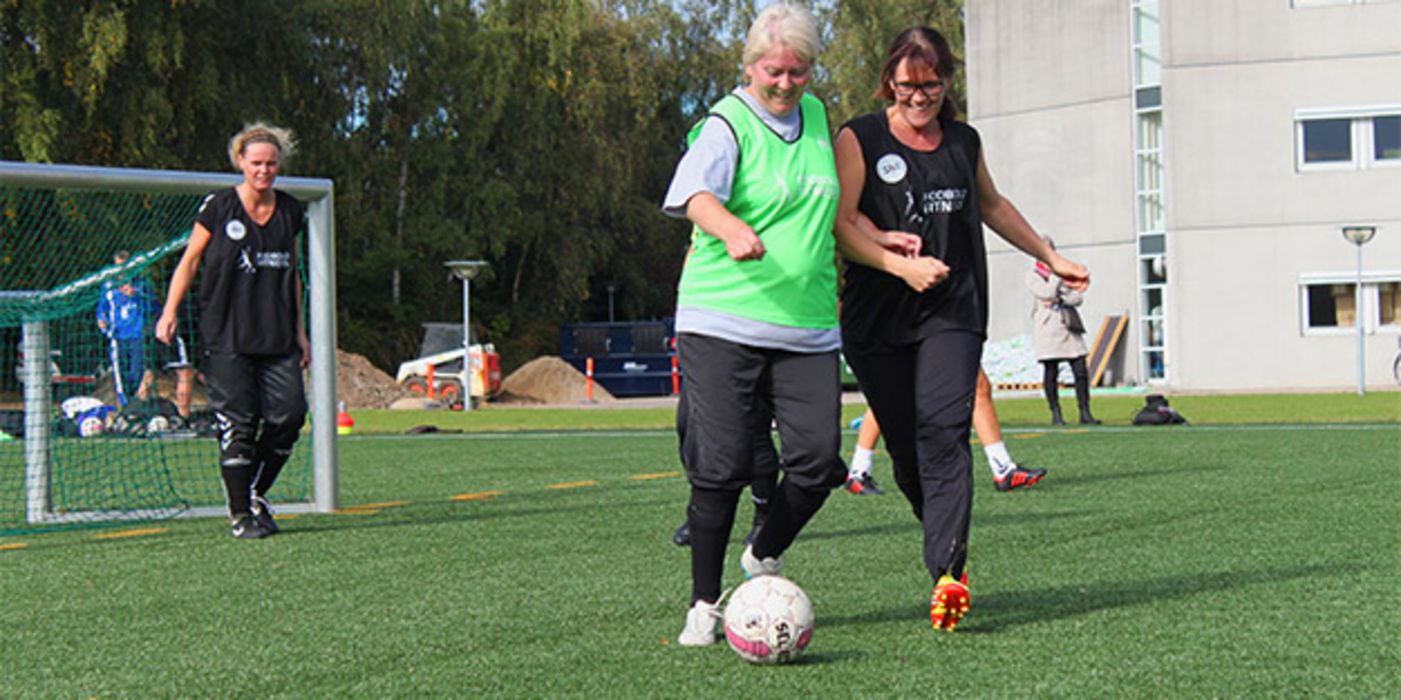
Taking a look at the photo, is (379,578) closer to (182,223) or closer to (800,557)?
(800,557)

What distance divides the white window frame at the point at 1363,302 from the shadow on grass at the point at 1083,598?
3014 cm

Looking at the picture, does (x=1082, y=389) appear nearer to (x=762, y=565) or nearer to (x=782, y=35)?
(x=762, y=565)

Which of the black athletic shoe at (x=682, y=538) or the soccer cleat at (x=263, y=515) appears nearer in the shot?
the black athletic shoe at (x=682, y=538)

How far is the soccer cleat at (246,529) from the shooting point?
27.3 feet

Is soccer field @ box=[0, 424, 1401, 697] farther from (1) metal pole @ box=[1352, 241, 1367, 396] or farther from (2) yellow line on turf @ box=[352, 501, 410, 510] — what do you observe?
(1) metal pole @ box=[1352, 241, 1367, 396]

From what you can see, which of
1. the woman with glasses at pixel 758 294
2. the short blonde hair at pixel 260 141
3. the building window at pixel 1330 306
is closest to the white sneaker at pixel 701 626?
the woman with glasses at pixel 758 294

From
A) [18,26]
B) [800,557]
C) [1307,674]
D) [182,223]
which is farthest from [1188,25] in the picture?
[1307,674]

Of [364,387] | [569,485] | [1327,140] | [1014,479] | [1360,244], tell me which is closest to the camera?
[1014,479]

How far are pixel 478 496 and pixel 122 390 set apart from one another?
8.39 metres

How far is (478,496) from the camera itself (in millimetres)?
10703

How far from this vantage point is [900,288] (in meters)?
5.37

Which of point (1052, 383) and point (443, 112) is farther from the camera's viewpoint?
point (443, 112)

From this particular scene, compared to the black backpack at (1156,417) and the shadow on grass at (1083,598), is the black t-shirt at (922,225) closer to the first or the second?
the shadow on grass at (1083,598)

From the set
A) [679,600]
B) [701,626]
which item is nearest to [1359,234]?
[679,600]
